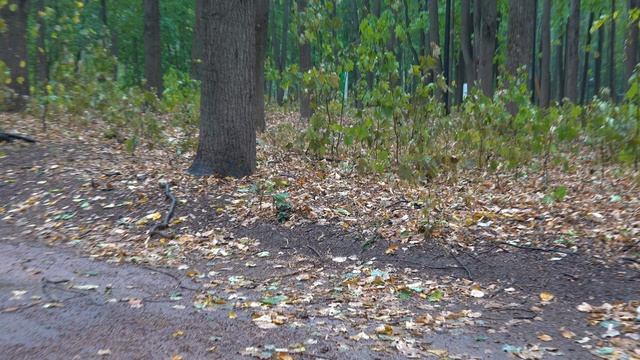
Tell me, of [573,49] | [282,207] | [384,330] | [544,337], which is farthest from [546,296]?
[573,49]

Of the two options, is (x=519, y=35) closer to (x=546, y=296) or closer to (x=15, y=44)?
(x=546, y=296)

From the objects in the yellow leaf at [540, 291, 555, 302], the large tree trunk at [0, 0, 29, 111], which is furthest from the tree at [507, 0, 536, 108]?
the large tree trunk at [0, 0, 29, 111]

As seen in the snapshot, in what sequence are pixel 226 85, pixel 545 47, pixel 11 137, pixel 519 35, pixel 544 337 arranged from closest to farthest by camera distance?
pixel 544 337 < pixel 226 85 < pixel 11 137 < pixel 519 35 < pixel 545 47

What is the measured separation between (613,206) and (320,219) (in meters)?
3.60

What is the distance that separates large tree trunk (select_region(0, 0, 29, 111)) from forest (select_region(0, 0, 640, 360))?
0.05m

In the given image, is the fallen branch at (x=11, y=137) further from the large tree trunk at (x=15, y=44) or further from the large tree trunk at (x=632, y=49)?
the large tree trunk at (x=632, y=49)

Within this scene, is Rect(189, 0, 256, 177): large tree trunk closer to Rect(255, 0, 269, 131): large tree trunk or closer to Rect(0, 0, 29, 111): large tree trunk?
Rect(255, 0, 269, 131): large tree trunk

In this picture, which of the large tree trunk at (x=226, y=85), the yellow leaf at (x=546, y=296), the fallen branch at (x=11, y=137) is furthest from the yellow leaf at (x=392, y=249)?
the fallen branch at (x=11, y=137)

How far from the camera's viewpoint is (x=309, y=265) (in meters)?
6.59

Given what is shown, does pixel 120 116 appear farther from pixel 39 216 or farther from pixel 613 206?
pixel 613 206

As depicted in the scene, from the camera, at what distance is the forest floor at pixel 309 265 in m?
4.63

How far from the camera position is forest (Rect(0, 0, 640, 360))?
4836 mm

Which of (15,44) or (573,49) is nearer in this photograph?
(15,44)

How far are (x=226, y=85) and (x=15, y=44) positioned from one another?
674 cm
